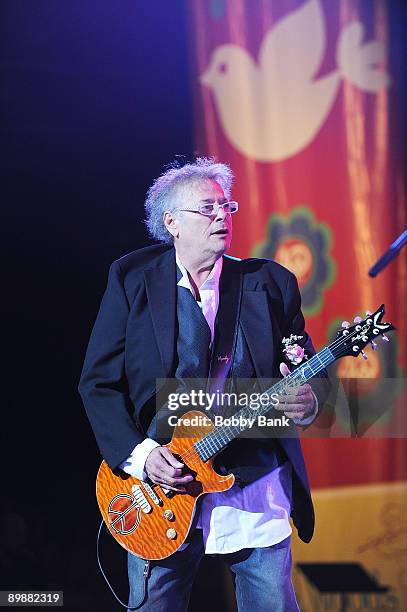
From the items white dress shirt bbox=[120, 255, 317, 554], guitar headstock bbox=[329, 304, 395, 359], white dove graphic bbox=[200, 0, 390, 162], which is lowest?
white dress shirt bbox=[120, 255, 317, 554]

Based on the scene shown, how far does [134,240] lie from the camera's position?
140 inches

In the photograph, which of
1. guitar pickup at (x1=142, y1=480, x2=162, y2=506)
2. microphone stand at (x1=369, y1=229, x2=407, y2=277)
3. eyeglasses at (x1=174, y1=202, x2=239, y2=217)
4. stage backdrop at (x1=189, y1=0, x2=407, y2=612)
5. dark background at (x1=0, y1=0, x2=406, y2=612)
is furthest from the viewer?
stage backdrop at (x1=189, y1=0, x2=407, y2=612)

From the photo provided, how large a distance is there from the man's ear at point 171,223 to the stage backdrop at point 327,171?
3.11ft

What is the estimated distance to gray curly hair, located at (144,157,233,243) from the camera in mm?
2729

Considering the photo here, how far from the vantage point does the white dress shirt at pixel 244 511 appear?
244cm

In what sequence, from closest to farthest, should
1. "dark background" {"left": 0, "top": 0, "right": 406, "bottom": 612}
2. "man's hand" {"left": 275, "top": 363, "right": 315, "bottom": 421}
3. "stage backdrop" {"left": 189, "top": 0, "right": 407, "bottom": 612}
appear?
"man's hand" {"left": 275, "top": 363, "right": 315, "bottom": 421}, "dark background" {"left": 0, "top": 0, "right": 406, "bottom": 612}, "stage backdrop" {"left": 189, "top": 0, "right": 407, "bottom": 612}

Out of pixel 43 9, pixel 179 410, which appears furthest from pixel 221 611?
pixel 43 9

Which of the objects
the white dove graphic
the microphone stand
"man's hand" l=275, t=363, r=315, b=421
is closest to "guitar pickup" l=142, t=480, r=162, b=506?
"man's hand" l=275, t=363, r=315, b=421

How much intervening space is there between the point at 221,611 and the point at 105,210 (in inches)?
74.1

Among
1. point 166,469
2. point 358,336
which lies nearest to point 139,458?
point 166,469

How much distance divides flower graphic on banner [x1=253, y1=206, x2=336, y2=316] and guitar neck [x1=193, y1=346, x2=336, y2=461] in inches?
48.3

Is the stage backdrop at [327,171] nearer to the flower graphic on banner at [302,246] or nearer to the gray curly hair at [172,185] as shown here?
the flower graphic on banner at [302,246]

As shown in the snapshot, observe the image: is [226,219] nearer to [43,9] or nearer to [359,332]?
[359,332]

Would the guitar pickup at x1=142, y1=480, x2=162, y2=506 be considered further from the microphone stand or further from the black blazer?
the microphone stand
